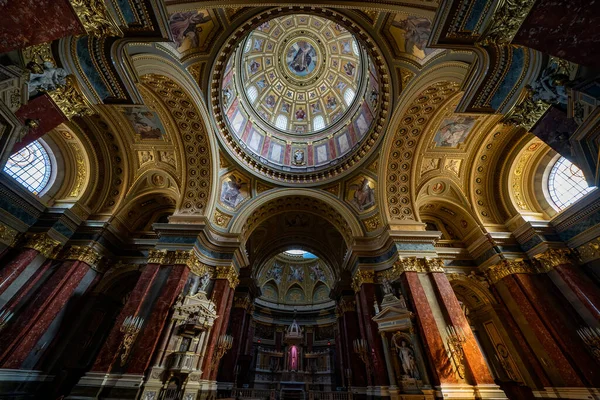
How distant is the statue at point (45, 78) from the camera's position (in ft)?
16.4

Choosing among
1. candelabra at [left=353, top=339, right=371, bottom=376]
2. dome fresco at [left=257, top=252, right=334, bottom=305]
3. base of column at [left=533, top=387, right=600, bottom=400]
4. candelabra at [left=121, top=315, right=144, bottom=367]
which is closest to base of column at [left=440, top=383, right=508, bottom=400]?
base of column at [left=533, top=387, right=600, bottom=400]

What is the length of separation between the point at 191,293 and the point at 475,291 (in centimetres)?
1451

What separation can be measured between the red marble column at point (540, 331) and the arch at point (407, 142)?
480 cm

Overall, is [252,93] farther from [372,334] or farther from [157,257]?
[372,334]

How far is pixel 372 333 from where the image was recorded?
10875 mm

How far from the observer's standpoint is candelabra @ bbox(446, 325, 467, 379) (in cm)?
867

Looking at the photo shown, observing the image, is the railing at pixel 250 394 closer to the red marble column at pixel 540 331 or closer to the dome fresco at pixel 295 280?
the red marble column at pixel 540 331

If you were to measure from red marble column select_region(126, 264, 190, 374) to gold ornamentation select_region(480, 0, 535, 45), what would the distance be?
1308 centimetres

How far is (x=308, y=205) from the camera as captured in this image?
17172 millimetres

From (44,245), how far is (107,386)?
6760 mm

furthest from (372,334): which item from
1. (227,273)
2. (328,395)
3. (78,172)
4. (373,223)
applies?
(78,172)

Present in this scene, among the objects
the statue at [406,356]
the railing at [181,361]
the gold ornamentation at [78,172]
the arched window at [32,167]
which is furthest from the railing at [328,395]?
the arched window at [32,167]

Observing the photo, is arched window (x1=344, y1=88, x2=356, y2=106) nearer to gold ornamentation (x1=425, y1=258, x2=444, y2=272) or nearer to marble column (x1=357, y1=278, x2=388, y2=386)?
gold ornamentation (x1=425, y1=258, x2=444, y2=272)

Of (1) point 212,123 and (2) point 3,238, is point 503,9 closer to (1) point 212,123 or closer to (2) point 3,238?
(1) point 212,123
